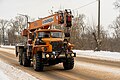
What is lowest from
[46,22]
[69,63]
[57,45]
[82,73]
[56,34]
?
[82,73]

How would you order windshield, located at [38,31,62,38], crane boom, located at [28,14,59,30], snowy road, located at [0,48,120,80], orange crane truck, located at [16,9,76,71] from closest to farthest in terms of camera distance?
snowy road, located at [0,48,120,80]
orange crane truck, located at [16,9,76,71]
crane boom, located at [28,14,59,30]
windshield, located at [38,31,62,38]

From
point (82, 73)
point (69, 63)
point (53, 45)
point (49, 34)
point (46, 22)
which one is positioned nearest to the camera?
point (82, 73)

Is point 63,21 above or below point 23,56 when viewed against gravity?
above

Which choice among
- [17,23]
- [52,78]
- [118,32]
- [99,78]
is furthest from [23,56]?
[17,23]

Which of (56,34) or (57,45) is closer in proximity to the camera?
(57,45)

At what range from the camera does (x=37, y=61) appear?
680 inches

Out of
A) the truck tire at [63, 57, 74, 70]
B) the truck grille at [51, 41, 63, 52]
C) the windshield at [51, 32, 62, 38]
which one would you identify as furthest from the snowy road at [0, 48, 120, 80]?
the windshield at [51, 32, 62, 38]

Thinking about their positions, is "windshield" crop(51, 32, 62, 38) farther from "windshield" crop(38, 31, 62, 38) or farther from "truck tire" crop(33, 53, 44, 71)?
"truck tire" crop(33, 53, 44, 71)

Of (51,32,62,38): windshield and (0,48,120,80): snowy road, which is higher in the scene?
(51,32,62,38): windshield

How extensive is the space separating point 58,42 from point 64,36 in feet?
4.48

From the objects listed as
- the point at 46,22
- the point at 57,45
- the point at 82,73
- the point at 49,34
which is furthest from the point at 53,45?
the point at 46,22

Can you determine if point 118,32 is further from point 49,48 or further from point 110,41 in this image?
point 49,48

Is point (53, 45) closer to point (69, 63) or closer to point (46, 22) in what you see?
point (69, 63)

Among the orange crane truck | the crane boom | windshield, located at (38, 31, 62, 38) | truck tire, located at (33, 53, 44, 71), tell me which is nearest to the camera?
the orange crane truck
